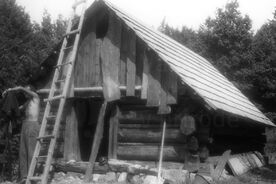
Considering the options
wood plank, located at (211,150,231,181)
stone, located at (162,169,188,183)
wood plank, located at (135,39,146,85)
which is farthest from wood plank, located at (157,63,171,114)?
wood plank, located at (211,150,231,181)

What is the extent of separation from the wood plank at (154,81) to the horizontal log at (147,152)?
1.13 metres

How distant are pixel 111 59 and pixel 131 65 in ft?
2.22

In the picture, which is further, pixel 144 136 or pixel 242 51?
pixel 242 51

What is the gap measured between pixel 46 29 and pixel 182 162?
22.4 metres

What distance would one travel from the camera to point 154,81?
356 inches

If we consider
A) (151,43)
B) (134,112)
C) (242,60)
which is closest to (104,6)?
(151,43)

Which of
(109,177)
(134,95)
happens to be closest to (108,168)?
(109,177)

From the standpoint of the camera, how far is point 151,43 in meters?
9.19

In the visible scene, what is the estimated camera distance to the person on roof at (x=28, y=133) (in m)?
8.64

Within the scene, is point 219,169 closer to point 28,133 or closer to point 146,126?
point 146,126

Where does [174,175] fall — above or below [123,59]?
below

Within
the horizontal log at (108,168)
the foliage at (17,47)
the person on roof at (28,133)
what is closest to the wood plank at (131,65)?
the horizontal log at (108,168)

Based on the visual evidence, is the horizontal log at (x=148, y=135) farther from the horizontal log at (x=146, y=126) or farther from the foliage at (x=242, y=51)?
the foliage at (x=242, y=51)

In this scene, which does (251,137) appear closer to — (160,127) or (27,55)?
(160,127)
